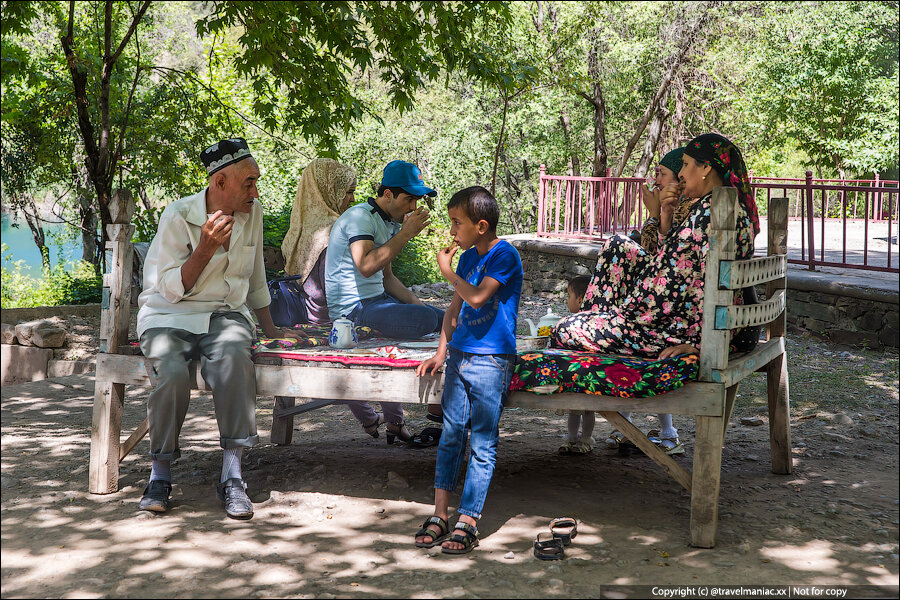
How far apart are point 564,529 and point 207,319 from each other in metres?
1.88

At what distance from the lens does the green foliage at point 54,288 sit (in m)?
10.4

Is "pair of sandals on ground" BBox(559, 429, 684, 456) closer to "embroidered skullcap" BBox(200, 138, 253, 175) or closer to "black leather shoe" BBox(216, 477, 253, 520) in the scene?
"black leather shoe" BBox(216, 477, 253, 520)

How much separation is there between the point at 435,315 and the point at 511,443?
104 cm

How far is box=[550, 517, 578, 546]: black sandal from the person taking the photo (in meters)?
3.32

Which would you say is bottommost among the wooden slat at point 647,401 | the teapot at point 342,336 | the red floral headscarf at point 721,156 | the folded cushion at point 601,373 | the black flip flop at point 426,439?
the black flip flop at point 426,439

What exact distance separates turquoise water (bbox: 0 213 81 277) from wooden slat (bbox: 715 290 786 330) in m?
11.4

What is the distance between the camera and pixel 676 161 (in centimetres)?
396

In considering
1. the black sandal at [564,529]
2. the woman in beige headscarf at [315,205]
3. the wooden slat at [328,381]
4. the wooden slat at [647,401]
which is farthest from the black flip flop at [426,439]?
the black sandal at [564,529]

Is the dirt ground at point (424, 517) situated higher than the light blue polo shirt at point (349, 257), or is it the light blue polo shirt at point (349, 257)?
the light blue polo shirt at point (349, 257)

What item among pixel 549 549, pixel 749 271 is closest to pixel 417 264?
pixel 749 271

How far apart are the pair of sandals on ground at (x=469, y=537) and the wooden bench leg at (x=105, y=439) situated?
1.64 m

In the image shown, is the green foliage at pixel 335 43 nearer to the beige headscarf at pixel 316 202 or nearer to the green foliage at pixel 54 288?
the beige headscarf at pixel 316 202

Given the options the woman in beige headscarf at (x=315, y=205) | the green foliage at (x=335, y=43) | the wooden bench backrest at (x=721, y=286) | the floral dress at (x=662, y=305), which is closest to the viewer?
the wooden bench backrest at (x=721, y=286)

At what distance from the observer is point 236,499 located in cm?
368
